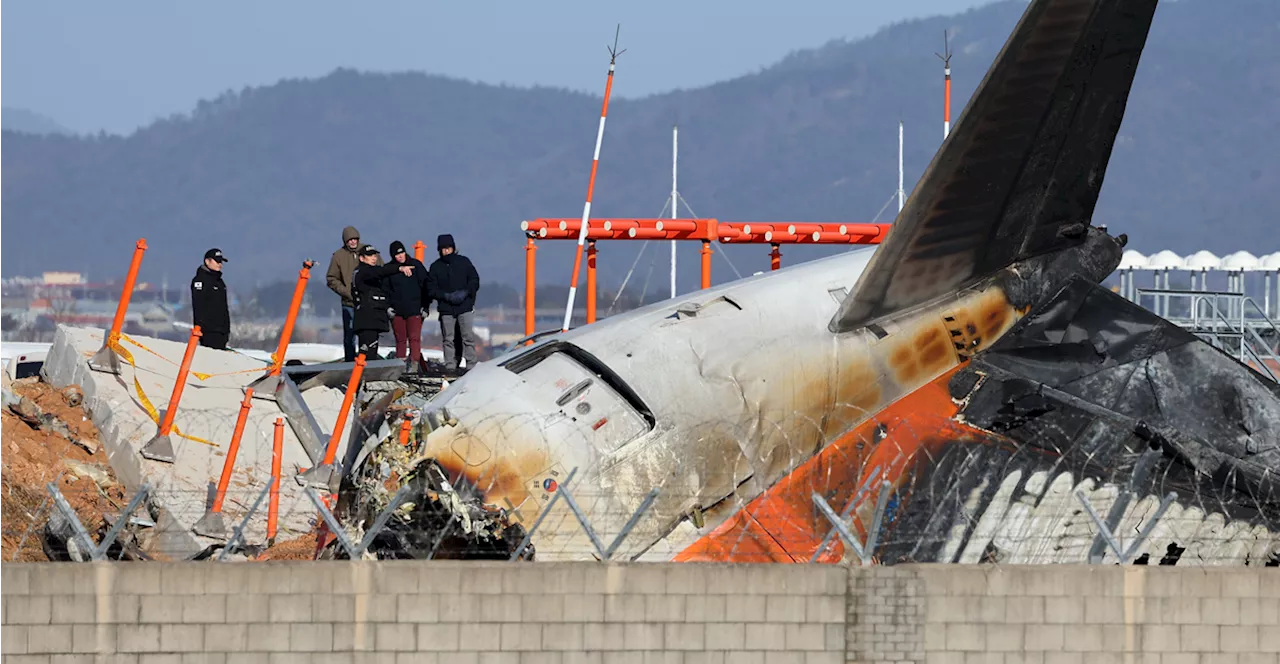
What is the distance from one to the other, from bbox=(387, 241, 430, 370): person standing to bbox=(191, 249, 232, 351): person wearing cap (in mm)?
2738

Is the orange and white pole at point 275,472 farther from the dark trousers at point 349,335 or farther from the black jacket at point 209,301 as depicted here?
the dark trousers at point 349,335

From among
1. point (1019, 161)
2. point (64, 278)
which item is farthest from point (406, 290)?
point (64, 278)

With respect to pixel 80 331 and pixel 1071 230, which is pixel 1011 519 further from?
pixel 80 331

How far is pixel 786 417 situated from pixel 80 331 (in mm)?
11476

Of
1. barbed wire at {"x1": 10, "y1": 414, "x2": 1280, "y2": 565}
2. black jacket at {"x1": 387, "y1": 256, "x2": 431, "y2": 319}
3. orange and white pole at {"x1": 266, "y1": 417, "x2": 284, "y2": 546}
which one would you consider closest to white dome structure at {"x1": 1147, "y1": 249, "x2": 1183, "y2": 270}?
black jacket at {"x1": 387, "y1": 256, "x2": 431, "y2": 319}

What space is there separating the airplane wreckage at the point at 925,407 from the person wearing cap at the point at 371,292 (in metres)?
5.02

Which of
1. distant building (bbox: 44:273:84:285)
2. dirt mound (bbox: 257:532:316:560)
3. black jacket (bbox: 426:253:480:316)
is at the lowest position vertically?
distant building (bbox: 44:273:84:285)

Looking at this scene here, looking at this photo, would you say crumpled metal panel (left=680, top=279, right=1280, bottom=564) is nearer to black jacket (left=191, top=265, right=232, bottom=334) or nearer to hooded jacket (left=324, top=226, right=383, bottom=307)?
hooded jacket (left=324, top=226, right=383, bottom=307)

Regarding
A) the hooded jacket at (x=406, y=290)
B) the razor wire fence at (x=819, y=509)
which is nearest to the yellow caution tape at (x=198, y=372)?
the hooded jacket at (x=406, y=290)

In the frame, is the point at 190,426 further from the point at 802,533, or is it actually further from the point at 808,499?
the point at 802,533

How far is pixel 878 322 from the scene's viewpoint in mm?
18672

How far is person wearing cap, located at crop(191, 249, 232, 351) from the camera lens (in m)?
25.4

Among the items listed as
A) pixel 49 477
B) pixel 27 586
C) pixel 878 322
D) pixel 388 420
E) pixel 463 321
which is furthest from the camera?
pixel 463 321

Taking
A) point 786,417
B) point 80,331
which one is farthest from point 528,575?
point 80,331
